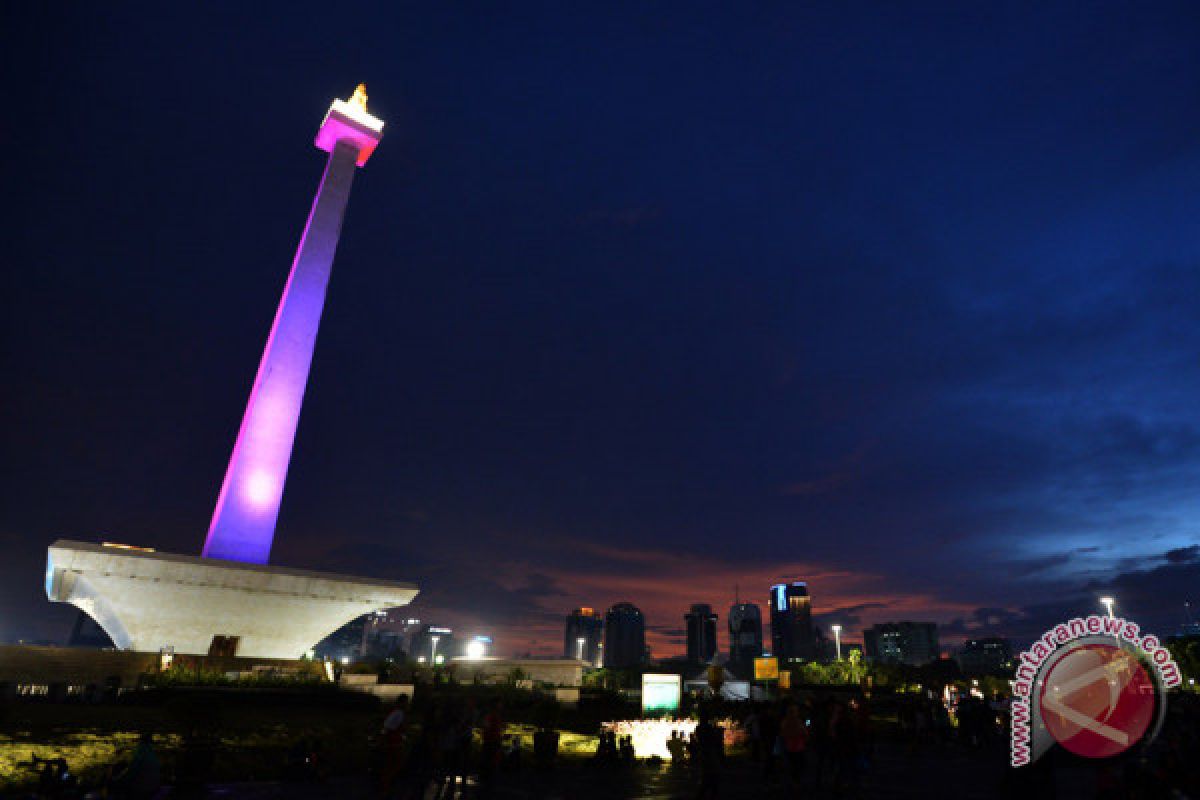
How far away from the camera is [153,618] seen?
3056 cm

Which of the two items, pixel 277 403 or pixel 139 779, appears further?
pixel 277 403

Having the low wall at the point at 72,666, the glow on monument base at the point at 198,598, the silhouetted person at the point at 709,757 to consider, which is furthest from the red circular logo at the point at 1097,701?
the glow on monument base at the point at 198,598

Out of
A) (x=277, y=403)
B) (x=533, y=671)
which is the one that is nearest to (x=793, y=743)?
(x=533, y=671)

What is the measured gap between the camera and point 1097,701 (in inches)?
448

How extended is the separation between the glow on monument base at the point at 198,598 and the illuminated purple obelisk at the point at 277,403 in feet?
13.7

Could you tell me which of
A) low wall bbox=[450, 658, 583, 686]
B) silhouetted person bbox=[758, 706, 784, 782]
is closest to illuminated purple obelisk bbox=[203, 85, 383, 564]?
low wall bbox=[450, 658, 583, 686]

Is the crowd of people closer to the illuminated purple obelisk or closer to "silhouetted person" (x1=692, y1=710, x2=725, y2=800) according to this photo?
"silhouetted person" (x1=692, y1=710, x2=725, y2=800)

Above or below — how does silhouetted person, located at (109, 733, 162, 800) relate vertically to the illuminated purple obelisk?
below

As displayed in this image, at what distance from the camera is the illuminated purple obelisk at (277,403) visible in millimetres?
36250

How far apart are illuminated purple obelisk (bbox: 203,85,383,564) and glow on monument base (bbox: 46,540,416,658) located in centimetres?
416

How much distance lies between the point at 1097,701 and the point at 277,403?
1618 inches

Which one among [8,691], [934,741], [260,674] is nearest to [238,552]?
[260,674]

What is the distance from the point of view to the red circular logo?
32.6 ft

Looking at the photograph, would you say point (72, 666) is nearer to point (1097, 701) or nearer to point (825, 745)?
point (825, 745)
